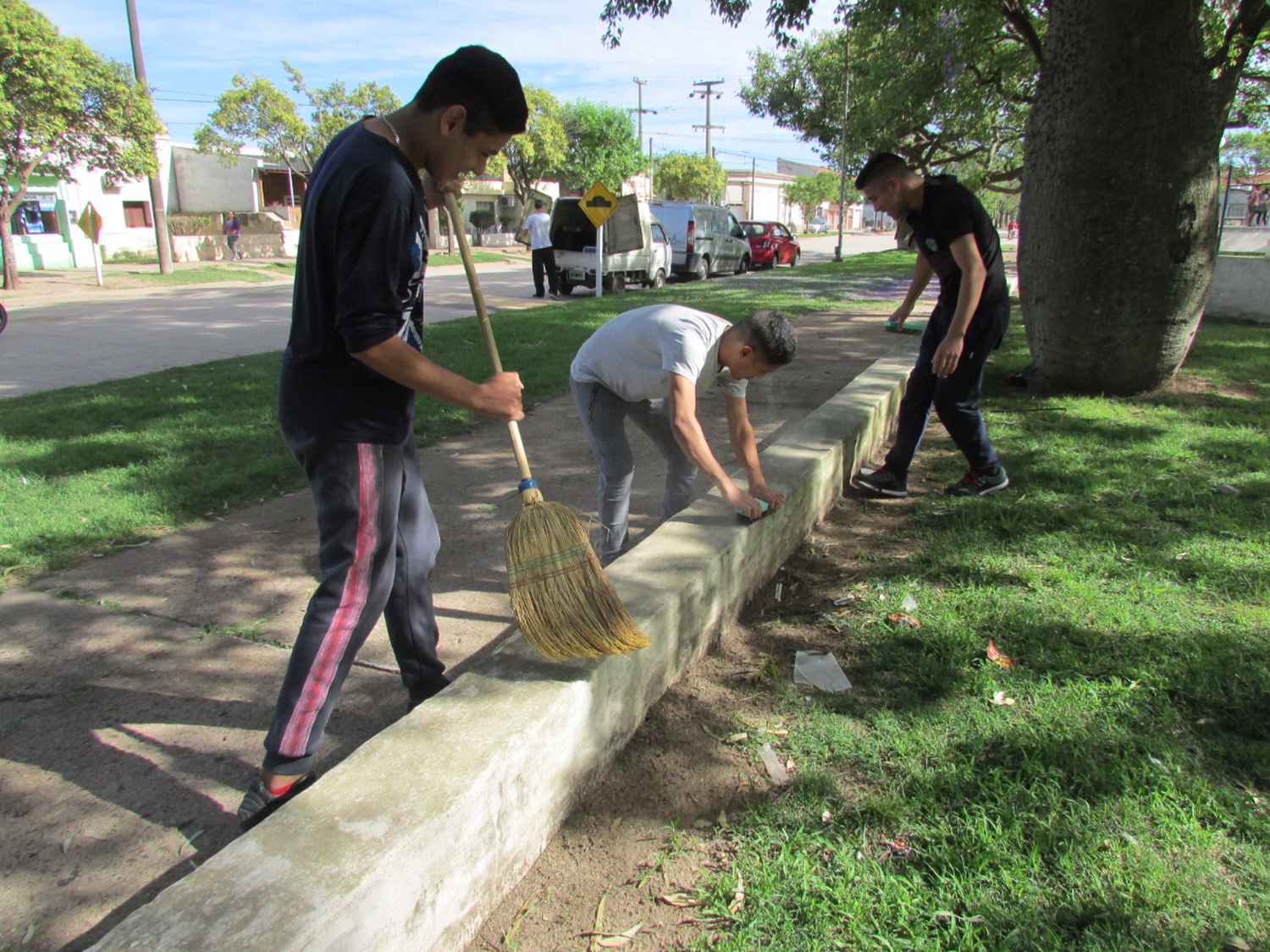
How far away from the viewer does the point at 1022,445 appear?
16.6 ft

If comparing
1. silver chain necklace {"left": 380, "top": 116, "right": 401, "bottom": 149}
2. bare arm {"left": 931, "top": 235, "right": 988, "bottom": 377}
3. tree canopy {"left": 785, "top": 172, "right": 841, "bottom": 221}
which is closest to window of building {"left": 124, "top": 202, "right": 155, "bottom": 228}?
bare arm {"left": 931, "top": 235, "right": 988, "bottom": 377}

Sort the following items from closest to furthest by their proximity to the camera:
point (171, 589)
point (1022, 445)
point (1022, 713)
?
point (1022, 713), point (171, 589), point (1022, 445)

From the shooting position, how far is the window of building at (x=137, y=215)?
31031 millimetres

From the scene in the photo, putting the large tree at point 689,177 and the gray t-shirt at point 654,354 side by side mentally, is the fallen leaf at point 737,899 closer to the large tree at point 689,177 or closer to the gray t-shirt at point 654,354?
the gray t-shirt at point 654,354

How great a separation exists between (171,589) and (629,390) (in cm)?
206

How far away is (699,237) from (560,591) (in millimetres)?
19039

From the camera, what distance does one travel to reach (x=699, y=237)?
20141 millimetres

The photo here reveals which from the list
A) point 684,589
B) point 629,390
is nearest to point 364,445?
Result: point 684,589

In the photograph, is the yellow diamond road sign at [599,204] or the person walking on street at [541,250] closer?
the yellow diamond road sign at [599,204]

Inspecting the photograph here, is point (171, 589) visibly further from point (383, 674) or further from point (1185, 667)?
point (1185, 667)

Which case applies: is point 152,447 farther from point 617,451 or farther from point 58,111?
point 58,111

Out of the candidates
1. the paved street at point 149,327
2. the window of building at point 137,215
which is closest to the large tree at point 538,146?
the window of building at point 137,215

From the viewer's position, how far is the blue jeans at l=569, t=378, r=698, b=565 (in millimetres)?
3291

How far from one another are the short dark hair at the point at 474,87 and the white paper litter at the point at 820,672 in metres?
1.93
